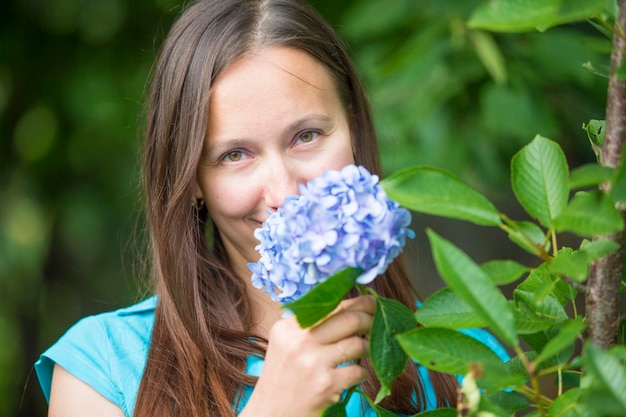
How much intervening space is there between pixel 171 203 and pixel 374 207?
753 millimetres

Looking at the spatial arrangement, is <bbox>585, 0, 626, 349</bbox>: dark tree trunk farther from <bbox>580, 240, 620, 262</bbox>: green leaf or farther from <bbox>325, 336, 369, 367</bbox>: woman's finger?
<bbox>325, 336, 369, 367</bbox>: woman's finger

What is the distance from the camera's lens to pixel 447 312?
2.56 feet

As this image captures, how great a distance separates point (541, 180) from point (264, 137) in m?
0.63

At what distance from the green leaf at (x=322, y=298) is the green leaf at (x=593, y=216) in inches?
8.3

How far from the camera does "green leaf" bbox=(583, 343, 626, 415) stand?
579mm

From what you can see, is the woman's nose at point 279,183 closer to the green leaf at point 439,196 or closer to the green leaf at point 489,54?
the green leaf at point 439,196

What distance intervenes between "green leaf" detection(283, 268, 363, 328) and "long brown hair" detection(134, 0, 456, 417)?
648 mm

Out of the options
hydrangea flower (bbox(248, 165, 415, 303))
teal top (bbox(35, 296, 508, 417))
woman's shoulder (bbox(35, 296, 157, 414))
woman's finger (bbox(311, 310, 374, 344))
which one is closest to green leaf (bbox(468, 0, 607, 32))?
hydrangea flower (bbox(248, 165, 415, 303))

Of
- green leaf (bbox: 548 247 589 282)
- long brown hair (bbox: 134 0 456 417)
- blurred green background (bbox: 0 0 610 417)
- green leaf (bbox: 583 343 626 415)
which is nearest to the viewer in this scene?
green leaf (bbox: 583 343 626 415)

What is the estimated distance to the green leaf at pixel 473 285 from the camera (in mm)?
656

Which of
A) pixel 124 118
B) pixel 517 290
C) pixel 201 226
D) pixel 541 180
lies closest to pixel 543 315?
pixel 517 290

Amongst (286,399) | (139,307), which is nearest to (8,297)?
(139,307)

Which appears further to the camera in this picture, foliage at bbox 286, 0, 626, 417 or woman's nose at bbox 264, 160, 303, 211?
woman's nose at bbox 264, 160, 303, 211

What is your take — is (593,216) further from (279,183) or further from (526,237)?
(279,183)
